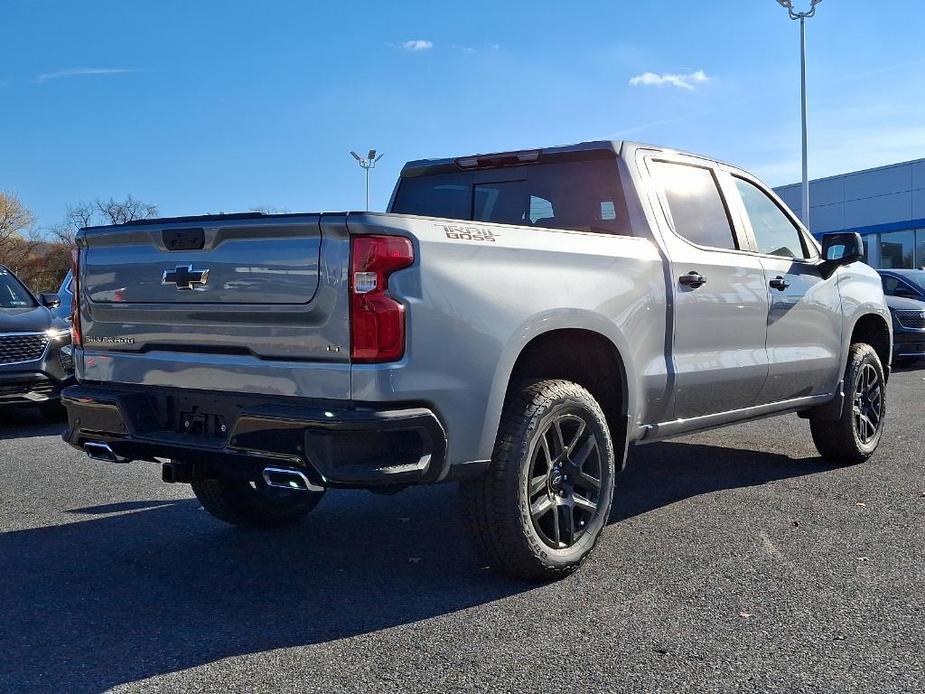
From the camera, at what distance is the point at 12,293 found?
10086 mm

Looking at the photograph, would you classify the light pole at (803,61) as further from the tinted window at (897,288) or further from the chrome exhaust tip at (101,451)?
the chrome exhaust tip at (101,451)

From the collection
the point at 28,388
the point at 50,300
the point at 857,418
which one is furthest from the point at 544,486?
the point at 50,300

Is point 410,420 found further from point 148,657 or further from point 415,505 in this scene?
point 415,505

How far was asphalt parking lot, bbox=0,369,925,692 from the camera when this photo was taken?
313 centimetres

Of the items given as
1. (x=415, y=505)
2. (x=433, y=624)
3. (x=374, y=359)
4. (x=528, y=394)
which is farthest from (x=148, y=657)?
(x=415, y=505)

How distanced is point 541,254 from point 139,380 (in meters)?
1.72

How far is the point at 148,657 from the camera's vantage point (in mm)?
3273

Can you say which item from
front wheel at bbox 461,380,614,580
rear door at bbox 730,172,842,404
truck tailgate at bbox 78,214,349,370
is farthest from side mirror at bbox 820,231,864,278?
truck tailgate at bbox 78,214,349,370

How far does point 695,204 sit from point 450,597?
2623 mm

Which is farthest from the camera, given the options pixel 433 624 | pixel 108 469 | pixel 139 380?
pixel 108 469

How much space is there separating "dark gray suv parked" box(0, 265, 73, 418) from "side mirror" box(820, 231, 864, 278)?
21.4 feet

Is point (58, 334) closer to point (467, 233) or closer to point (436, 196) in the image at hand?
point (436, 196)

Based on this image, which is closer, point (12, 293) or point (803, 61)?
point (12, 293)

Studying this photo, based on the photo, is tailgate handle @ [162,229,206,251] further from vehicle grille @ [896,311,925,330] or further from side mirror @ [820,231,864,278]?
vehicle grille @ [896,311,925,330]
